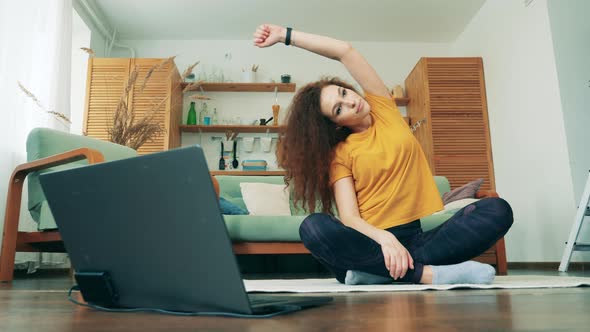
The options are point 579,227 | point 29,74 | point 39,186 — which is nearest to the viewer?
point 39,186

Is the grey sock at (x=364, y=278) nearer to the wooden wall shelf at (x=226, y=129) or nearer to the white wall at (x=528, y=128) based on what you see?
the white wall at (x=528, y=128)

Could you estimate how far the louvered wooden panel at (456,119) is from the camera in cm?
473

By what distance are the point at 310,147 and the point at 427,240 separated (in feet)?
1.75

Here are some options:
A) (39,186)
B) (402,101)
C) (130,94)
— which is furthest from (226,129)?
(39,186)

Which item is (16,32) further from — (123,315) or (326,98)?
(123,315)

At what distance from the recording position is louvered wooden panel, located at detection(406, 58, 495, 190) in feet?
15.5

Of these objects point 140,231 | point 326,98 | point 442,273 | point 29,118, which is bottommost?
point 442,273

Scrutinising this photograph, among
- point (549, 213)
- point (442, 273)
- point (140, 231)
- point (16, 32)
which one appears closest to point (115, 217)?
point (140, 231)

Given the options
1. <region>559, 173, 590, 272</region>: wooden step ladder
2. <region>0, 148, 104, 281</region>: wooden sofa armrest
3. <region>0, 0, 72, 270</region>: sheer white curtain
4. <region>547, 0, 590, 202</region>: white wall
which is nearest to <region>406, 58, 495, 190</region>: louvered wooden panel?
<region>547, 0, 590, 202</region>: white wall

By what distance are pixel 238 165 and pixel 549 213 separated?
10.8ft

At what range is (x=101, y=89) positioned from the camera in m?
4.93

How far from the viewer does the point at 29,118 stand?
128 inches

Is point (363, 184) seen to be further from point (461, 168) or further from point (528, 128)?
point (461, 168)

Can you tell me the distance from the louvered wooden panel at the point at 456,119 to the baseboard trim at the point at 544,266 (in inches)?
37.5
